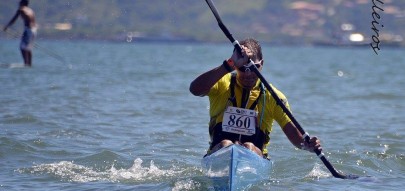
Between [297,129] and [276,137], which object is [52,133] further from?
[297,129]

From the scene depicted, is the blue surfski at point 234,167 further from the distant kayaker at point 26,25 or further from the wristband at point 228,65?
the distant kayaker at point 26,25

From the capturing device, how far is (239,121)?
9.25 metres

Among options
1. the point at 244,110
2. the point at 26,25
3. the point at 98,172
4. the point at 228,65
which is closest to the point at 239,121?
the point at 244,110

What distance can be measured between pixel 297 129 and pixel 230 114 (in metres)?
0.85

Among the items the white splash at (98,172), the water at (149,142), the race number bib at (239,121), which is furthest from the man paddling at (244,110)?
the white splash at (98,172)

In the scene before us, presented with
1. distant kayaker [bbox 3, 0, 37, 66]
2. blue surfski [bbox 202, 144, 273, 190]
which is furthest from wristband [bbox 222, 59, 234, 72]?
distant kayaker [bbox 3, 0, 37, 66]

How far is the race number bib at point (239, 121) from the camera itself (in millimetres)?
9234

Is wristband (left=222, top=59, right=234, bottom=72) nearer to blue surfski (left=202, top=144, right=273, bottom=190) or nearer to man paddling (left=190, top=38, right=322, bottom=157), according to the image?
man paddling (left=190, top=38, right=322, bottom=157)

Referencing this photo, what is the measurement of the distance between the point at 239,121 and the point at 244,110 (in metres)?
0.12

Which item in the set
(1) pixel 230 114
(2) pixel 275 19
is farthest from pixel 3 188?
(2) pixel 275 19

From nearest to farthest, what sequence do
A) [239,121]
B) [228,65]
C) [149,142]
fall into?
[228,65], [239,121], [149,142]

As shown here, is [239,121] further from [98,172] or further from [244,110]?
[98,172]

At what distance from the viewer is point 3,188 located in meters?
9.59

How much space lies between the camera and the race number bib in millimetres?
9234
